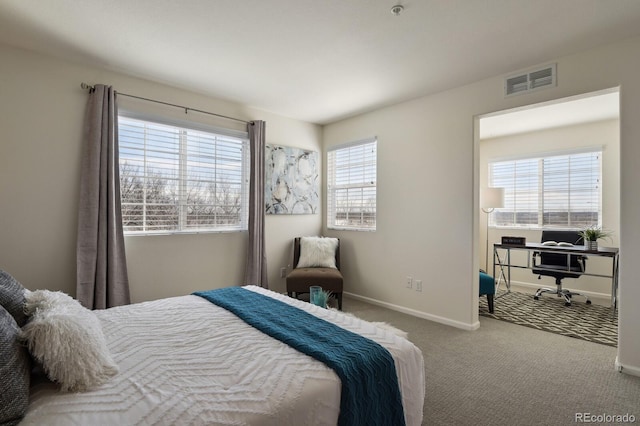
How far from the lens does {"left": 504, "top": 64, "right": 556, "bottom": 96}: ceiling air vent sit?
281 centimetres

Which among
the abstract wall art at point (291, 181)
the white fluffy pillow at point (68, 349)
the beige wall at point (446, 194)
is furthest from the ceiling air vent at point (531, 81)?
the white fluffy pillow at point (68, 349)

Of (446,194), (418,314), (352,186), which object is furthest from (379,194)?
(418,314)

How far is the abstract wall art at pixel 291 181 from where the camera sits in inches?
167

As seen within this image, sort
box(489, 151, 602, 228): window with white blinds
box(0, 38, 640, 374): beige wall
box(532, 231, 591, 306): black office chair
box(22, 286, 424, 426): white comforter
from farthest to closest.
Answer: box(489, 151, 602, 228): window with white blinds → box(532, 231, 591, 306): black office chair → box(0, 38, 640, 374): beige wall → box(22, 286, 424, 426): white comforter

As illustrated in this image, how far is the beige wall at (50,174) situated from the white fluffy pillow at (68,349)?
1833 mm

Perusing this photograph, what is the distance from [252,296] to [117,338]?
0.89 m

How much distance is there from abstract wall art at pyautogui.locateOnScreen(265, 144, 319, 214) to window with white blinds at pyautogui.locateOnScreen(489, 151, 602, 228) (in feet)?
10.5

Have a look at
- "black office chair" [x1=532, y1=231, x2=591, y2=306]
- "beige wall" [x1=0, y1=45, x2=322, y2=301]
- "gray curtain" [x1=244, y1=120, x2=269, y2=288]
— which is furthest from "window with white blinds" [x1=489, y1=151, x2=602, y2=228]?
"beige wall" [x1=0, y1=45, x2=322, y2=301]

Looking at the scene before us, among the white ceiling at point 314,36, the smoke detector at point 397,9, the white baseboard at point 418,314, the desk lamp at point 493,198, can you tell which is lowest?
the white baseboard at point 418,314

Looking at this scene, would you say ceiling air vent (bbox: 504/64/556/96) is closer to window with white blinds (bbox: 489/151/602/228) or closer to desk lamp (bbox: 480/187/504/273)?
desk lamp (bbox: 480/187/504/273)

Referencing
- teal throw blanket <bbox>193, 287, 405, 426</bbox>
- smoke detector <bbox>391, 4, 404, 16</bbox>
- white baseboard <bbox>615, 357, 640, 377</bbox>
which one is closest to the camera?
teal throw blanket <bbox>193, 287, 405, 426</bbox>

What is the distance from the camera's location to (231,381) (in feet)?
4.02

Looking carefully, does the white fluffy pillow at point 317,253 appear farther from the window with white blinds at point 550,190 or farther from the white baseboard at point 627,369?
the window with white blinds at point 550,190

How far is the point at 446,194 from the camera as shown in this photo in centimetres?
350
